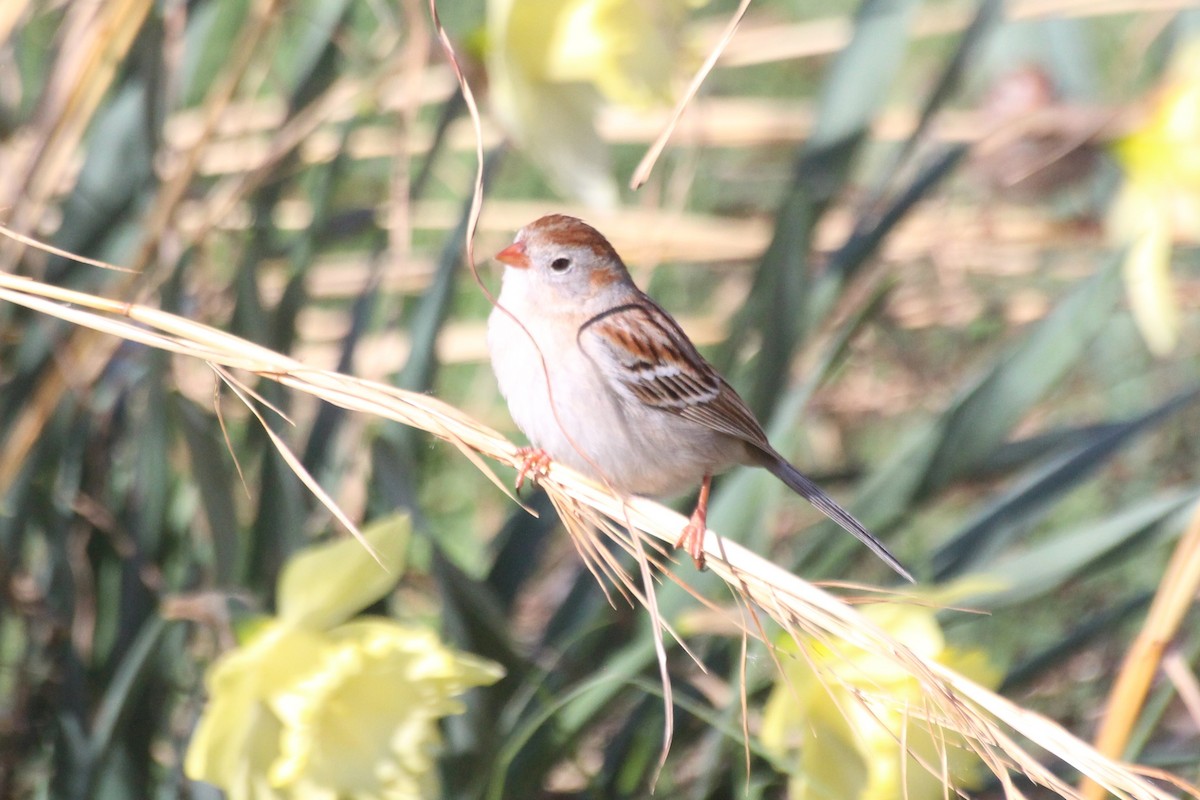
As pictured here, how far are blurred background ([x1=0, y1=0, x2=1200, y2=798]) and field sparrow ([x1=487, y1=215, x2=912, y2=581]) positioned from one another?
94mm

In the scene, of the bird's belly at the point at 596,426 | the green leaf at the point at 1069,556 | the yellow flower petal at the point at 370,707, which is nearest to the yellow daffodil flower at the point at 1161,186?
the green leaf at the point at 1069,556

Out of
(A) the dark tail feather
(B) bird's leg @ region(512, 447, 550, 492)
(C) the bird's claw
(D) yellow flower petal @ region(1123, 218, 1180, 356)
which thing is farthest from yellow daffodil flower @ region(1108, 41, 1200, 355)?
(B) bird's leg @ region(512, 447, 550, 492)

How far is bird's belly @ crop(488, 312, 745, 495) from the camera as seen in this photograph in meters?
1.88

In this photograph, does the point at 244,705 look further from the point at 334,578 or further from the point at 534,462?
the point at 534,462

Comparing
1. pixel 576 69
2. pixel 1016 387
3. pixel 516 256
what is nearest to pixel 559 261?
pixel 516 256

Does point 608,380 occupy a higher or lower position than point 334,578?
higher

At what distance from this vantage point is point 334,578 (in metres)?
1.52

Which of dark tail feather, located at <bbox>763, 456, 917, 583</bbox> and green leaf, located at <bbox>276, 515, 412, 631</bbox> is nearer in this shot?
green leaf, located at <bbox>276, 515, 412, 631</bbox>

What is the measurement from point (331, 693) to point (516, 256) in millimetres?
859

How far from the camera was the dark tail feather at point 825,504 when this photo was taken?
1650 millimetres

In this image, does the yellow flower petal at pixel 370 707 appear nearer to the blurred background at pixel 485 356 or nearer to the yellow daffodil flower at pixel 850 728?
the blurred background at pixel 485 356

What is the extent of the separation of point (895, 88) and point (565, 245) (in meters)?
2.99

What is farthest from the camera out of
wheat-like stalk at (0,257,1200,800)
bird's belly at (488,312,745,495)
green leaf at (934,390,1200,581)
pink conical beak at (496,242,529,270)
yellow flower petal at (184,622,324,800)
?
pink conical beak at (496,242,529,270)

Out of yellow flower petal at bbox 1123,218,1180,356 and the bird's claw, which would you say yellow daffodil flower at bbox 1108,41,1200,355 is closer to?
yellow flower petal at bbox 1123,218,1180,356
